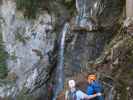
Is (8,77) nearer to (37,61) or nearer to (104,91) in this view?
(37,61)

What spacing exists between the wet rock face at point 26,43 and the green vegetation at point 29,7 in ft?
0.90

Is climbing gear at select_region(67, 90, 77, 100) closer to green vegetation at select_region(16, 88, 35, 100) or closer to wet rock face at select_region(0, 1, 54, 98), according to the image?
green vegetation at select_region(16, 88, 35, 100)

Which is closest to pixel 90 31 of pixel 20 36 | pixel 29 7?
pixel 29 7

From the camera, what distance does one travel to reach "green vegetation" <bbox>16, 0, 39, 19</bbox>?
1806 cm

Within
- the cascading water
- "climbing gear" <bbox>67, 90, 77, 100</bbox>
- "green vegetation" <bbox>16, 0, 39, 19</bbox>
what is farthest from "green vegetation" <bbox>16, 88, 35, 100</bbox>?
"climbing gear" <bbox>67, 90, 77, 100</bbox>

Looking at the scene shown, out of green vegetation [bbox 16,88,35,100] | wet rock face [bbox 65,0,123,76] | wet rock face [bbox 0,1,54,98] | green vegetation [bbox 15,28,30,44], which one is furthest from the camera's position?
green vegetation [bbox 15,28,30,44]

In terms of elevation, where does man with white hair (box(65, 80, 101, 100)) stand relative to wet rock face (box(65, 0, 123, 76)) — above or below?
below

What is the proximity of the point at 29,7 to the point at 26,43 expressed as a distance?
5.63 feet

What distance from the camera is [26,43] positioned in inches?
722

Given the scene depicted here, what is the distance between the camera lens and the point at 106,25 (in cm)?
1603

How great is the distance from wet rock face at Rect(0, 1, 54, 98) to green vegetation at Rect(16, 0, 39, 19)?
0.27m

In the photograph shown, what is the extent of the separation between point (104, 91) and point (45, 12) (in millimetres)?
8311

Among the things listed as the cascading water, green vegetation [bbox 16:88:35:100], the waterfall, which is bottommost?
green vegetation [bbox 16:88:35:100]

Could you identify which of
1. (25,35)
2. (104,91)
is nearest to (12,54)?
(25,35)
